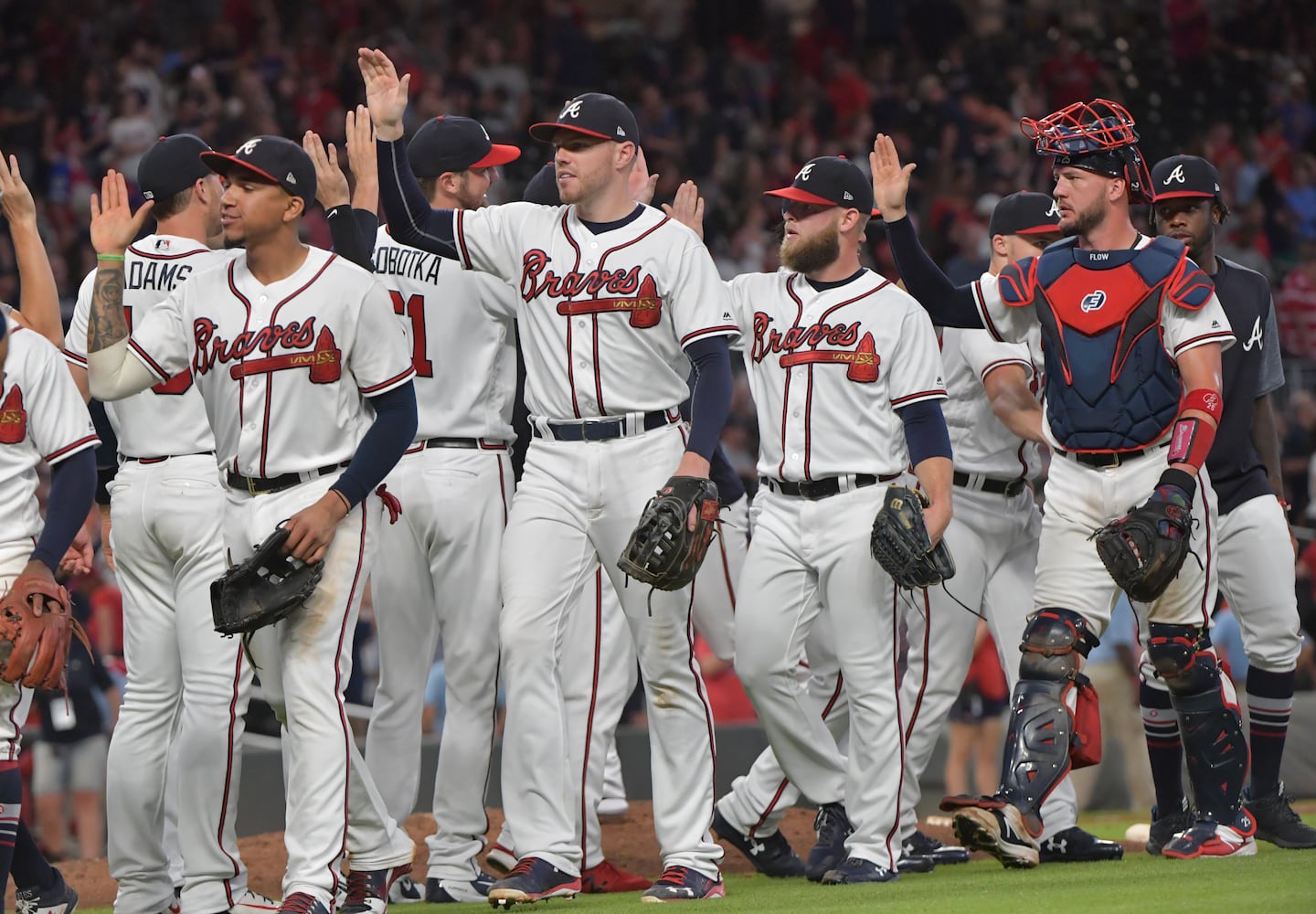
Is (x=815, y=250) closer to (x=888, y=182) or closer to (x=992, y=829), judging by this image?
(x=888, y=182)

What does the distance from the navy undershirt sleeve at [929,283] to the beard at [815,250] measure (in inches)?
8.6

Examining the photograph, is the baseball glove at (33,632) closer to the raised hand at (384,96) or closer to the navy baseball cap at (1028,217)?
the raised hand at (384,96)

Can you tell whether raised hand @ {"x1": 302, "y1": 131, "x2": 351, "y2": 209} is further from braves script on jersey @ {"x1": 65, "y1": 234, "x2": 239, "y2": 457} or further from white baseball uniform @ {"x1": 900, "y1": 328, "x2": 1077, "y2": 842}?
white baseball uniform @ {"x1": 900, "y1": 328, "x2": 1077, "y2": 842}

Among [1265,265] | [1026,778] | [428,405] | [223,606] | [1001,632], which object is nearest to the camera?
[223,606]

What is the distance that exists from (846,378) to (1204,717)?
165 centimetres

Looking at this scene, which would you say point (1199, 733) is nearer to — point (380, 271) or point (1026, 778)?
point (1026, 778)

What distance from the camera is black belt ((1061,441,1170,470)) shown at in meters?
5.62

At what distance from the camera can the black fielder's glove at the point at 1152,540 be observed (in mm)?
5227

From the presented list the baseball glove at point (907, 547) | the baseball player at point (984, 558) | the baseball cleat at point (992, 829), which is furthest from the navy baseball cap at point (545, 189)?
the baseball cleat at point (992, 829)

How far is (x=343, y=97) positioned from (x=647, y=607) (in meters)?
11.1

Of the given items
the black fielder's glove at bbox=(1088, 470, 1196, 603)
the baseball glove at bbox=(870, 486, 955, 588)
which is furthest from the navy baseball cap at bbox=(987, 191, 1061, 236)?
the black fielder's glove at bbox=(1088, 470, 1196, 603)

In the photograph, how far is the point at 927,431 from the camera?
5.85 meters

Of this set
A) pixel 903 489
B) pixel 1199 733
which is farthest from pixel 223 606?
pixel 1199 733

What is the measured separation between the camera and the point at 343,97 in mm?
15484
